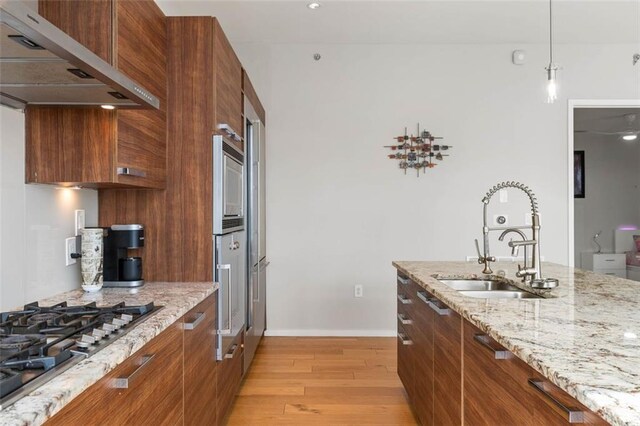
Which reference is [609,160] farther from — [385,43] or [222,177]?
[222,177]

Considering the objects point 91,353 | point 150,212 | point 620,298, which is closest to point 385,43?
point 150,212

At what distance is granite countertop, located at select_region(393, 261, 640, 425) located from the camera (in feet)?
2.68

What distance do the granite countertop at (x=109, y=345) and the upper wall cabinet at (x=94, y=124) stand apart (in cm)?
49

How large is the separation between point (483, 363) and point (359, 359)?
226 centimetres

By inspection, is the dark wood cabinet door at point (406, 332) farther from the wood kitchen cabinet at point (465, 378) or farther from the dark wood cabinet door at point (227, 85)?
the dark wood cabinet door at point (227, 85)

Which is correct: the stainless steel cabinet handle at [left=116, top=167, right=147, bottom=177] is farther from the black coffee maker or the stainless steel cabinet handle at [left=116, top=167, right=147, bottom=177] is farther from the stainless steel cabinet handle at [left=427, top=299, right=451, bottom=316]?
the stainless steel cabinet handle at [left=427, top=299, right=451, bottom=316]

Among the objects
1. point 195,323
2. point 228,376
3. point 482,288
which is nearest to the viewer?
point 195,323

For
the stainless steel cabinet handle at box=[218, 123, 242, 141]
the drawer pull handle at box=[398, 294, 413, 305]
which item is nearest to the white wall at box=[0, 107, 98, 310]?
the stainless steel cabinet handle at box=[218, 123, 242, 141]

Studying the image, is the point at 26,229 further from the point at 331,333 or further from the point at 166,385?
the point at 331,333

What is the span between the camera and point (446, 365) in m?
1.82

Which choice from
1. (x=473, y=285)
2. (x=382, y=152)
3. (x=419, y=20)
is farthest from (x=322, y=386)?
(x=419, y=20)

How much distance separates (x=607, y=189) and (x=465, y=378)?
434 cm

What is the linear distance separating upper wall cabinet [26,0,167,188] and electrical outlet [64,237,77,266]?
14.1 inches

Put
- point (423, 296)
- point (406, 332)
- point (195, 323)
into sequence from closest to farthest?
point (195, 323)
point (423, 296)
point (406, 332)
